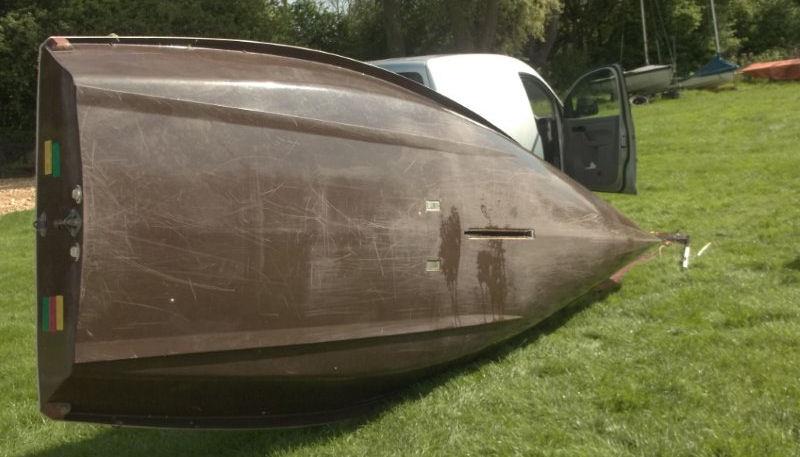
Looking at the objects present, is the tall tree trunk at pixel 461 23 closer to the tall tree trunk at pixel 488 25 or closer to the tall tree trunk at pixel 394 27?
the tall tree trunk at pixel 488 25

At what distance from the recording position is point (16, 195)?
53.7 ft

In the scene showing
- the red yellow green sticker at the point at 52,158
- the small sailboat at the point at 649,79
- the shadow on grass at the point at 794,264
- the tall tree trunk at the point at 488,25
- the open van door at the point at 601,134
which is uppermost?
the tall tree trunk at the point at 488,25

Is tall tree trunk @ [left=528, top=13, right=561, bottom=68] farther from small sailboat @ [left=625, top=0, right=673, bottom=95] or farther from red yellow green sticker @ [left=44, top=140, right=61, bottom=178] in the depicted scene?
red yellow green sticker @ [left=44, top=140, right=61, bottom=178]

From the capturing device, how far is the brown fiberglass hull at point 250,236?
3.26 metres

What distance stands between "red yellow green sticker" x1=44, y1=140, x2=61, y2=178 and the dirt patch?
41.6 ft

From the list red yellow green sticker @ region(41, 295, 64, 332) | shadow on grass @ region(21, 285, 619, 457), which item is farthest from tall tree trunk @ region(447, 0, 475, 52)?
red yellow green sticker @ region(41, 295, 64, 332)

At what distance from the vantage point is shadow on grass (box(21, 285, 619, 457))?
13.5 feet

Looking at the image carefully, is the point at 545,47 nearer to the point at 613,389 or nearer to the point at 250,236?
the point at 613,389

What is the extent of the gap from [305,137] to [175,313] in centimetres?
105

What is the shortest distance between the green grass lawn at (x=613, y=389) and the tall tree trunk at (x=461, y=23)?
16978mm

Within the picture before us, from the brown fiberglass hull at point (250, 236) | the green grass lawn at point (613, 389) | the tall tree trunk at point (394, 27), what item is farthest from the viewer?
the tall tree trunk at point (394, 27)

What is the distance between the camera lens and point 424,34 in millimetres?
26344

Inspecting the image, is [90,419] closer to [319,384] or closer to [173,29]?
[319,384]

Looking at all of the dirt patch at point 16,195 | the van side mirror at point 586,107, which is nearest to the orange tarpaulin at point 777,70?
the van side mirror at point 586,107
